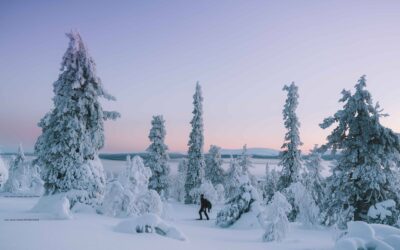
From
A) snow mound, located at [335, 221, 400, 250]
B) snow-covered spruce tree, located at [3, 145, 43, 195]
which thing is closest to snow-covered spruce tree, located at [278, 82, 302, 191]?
snow mound, located at [335, 221, 400, 250]

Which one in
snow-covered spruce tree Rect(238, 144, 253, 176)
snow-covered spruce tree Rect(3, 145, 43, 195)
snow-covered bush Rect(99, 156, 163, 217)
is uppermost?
snow-covered spruce tree Rect(238, 144, 253, 176)

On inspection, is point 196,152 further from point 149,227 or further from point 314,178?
point 149,227

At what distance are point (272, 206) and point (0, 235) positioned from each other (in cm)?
1096

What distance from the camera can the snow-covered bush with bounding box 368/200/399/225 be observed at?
14562 millimetres

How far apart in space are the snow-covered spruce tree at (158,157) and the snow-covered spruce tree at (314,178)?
19.8 meters

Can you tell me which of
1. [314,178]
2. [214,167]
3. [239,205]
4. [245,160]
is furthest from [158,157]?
[239,205]

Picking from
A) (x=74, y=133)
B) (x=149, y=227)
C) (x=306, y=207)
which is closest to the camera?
(x=149, y=227)

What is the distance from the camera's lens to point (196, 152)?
169ft

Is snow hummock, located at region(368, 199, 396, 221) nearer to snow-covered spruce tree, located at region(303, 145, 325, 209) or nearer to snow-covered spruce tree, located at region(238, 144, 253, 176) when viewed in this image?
snow-covered spruce tree, located at region(303, 145, 325, 209)

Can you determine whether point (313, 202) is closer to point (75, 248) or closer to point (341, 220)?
point (341, 220)

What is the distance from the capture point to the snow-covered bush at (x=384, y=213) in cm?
1456

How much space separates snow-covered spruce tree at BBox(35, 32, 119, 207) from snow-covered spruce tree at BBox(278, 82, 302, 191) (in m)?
23.3

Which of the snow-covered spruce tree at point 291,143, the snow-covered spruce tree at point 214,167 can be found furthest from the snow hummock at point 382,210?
the snow-covered spruce tree at point 214,167

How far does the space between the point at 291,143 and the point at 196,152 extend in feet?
59.9
